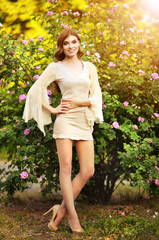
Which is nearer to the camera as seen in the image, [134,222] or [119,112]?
[134,222]

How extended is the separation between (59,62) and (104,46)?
1.57 meters

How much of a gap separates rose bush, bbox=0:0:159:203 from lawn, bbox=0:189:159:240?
31 cm

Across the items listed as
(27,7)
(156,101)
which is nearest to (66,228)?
(156,101)

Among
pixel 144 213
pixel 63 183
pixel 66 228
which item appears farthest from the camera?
pixel 144 213

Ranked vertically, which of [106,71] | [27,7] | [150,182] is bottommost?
[150,182]

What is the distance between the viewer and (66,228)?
11.8 feet

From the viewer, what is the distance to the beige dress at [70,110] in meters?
3.26

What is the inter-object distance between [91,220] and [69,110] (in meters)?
1.42

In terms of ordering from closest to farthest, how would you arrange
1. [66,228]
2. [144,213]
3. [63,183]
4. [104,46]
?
1. [63,183]
2. [66,228]
3. [144,213]
4. [104,46]

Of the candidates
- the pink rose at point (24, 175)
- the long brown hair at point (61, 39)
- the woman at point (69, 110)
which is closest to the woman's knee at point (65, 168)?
the woman at point (69, 110)

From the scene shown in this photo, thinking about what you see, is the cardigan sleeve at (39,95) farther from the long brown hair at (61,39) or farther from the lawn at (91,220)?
the lawn at (91,220)

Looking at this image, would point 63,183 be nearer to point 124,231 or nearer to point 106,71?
point 124,231

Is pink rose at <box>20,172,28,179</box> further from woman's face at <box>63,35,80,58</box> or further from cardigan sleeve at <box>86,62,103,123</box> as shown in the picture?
woman's face at <box>63,35,80,58</box>

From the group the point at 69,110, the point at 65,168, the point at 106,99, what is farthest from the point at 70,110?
the point at 106,99
